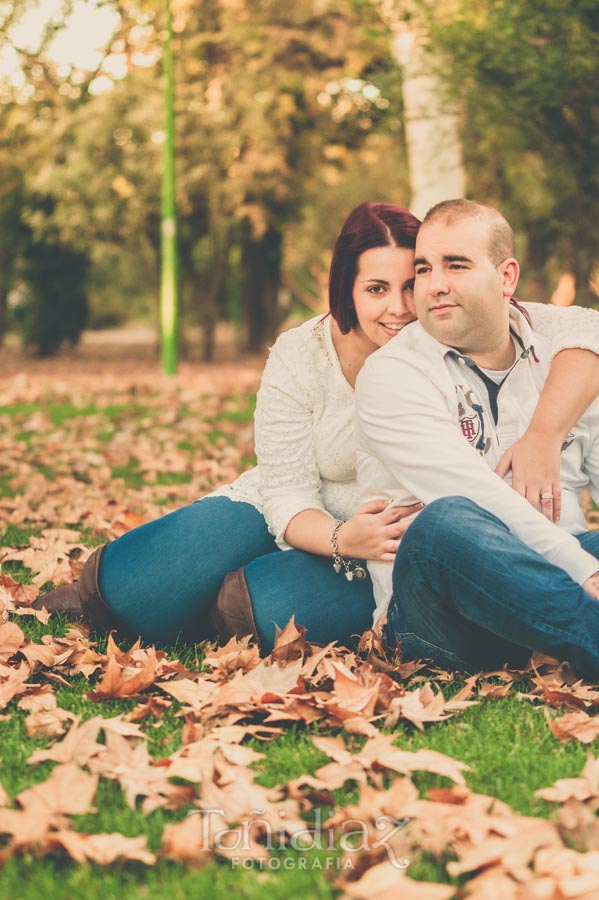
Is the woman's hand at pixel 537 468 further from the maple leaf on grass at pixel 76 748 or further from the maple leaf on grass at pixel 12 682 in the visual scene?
the maple leaf on grass at pixel 12 682

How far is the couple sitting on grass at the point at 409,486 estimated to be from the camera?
313 centimetres

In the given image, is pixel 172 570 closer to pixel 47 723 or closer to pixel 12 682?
pixel 12 682

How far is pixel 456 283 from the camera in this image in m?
3.38

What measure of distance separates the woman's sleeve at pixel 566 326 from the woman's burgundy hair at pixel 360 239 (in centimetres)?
56

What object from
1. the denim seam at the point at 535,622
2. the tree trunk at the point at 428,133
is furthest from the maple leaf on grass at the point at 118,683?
the tree trunk at the point at 428,133

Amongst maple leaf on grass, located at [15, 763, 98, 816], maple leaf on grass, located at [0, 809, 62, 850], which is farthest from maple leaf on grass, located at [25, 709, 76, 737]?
maple leaf on grass, located at [0, 809, 62, 850]

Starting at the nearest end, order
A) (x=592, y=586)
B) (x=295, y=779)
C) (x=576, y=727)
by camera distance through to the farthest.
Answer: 1. (x=295, y=779)
2. (x=576, y=727)
3. (x=592, y=586)

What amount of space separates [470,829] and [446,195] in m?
10.4

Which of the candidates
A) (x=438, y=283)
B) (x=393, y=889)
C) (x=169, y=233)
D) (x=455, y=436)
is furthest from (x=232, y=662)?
(x=169, y=233)

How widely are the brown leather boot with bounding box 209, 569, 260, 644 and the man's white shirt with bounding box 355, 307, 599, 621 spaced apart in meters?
0.41

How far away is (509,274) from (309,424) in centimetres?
84

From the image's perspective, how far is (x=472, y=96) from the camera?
377 inches

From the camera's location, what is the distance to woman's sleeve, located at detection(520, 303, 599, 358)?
3.63m

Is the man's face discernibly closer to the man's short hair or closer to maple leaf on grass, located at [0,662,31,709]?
the man's short hair
